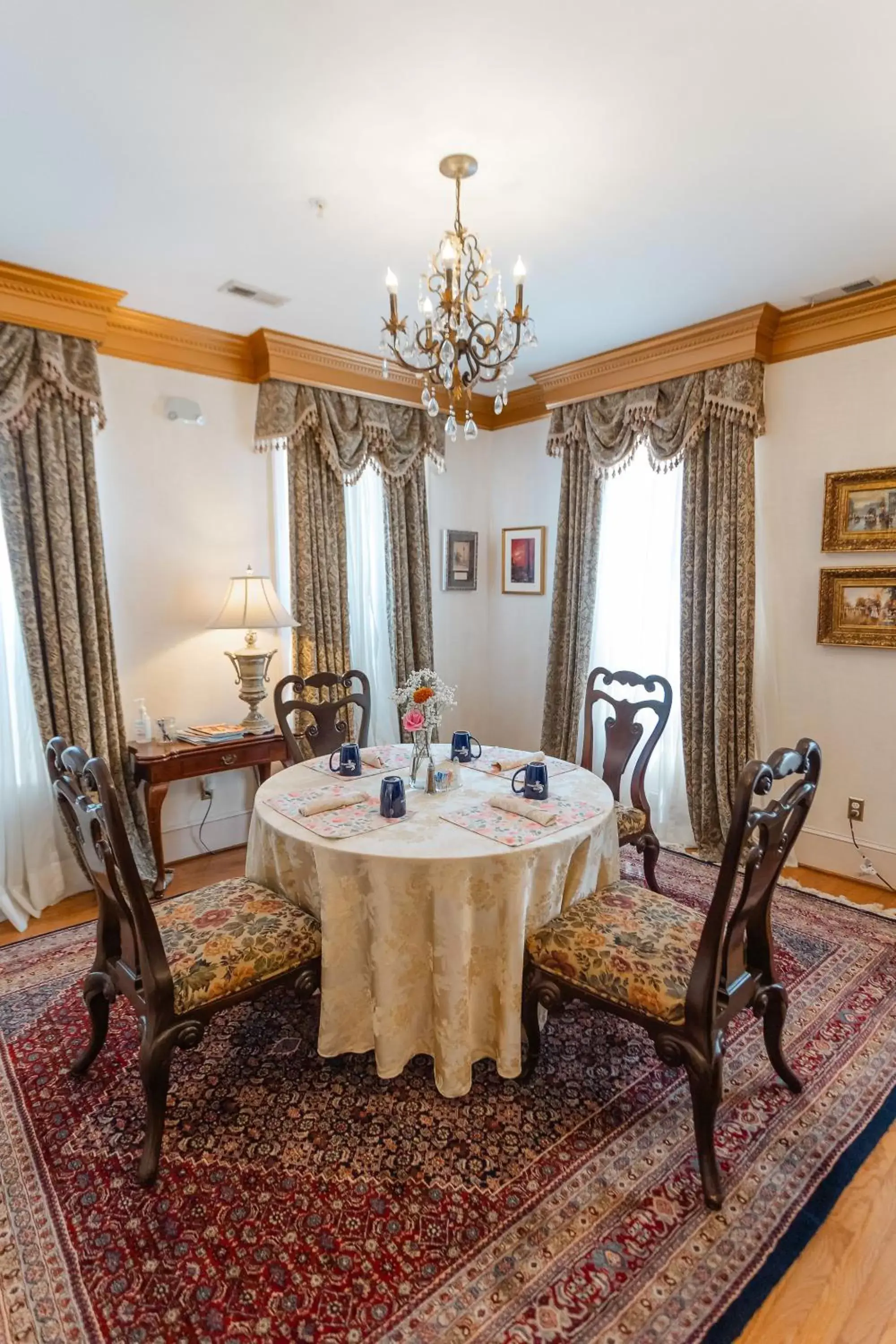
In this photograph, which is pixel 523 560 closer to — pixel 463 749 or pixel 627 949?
pixel 463 749

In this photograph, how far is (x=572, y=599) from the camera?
14.1 ft

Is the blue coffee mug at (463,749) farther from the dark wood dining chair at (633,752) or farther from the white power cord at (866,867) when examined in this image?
the white power cord at (866,867)

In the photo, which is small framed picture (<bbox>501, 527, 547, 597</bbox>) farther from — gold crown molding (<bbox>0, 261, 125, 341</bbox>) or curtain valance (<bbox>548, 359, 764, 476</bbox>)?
gold crown molding (<bbox>0, 261, 125, 341</bbox>)

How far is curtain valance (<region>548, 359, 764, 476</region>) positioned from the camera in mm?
3408

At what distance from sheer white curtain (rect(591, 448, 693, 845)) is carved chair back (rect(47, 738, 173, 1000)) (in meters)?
2.96

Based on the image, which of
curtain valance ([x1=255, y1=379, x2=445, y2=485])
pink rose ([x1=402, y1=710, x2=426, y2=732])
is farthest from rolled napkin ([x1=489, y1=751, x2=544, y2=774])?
curtain valance ([x1=255, y1=379, x2=445, y2=485])

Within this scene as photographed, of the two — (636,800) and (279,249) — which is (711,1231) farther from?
(279,249)

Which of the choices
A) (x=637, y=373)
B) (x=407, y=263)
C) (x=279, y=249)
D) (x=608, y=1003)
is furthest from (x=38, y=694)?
(x=637, y=373)

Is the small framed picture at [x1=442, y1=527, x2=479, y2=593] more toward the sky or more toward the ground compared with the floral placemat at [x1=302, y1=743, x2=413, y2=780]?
more toward the sky

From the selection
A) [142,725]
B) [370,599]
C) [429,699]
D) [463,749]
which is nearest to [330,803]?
[429,699]

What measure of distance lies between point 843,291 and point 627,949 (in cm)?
296

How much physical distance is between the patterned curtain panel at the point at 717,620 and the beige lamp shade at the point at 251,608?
2148mm

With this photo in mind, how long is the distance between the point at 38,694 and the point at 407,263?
7.95 ft

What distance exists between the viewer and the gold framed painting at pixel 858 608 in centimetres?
A: 313
